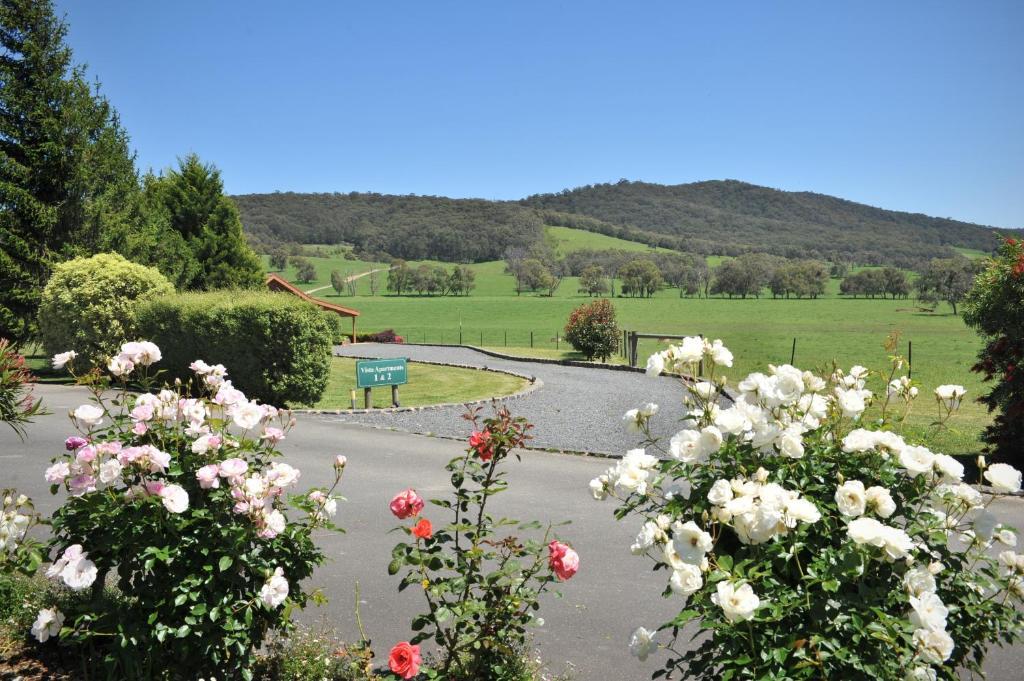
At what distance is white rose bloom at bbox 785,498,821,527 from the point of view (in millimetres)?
2195

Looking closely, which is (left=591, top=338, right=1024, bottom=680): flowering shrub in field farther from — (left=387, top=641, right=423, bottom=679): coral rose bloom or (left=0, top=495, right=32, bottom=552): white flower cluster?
(left=0, top=495, right=32, bottom=552): white flower cluster

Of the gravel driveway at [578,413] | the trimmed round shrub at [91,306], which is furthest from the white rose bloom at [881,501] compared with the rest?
the trimmed round shrub at [91,306]

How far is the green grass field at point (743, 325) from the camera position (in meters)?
32.4

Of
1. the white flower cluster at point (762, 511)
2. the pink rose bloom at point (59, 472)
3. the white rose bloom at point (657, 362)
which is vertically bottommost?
the pink rose bloom at point (59, 472)

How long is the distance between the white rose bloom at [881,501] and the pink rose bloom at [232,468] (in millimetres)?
2452

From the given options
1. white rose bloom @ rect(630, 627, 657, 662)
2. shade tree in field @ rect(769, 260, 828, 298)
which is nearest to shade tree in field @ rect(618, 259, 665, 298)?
shade tree in field @ rect(769, 260, 828, 298)

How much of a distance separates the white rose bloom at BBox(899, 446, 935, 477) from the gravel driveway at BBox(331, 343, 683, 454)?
28.0 feet

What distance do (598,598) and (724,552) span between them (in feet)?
10.2

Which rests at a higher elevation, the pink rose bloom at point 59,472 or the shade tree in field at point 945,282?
the shade tree in field at point 945,282

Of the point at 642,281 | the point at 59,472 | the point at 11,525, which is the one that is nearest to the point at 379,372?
the point at 11,525

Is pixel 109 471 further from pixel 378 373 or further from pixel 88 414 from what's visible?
pixel 378 373

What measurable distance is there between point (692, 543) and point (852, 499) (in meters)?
0.56

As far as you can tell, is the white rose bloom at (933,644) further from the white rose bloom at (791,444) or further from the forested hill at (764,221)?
the forested hill at (764,221)

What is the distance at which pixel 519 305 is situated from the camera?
7819cm
